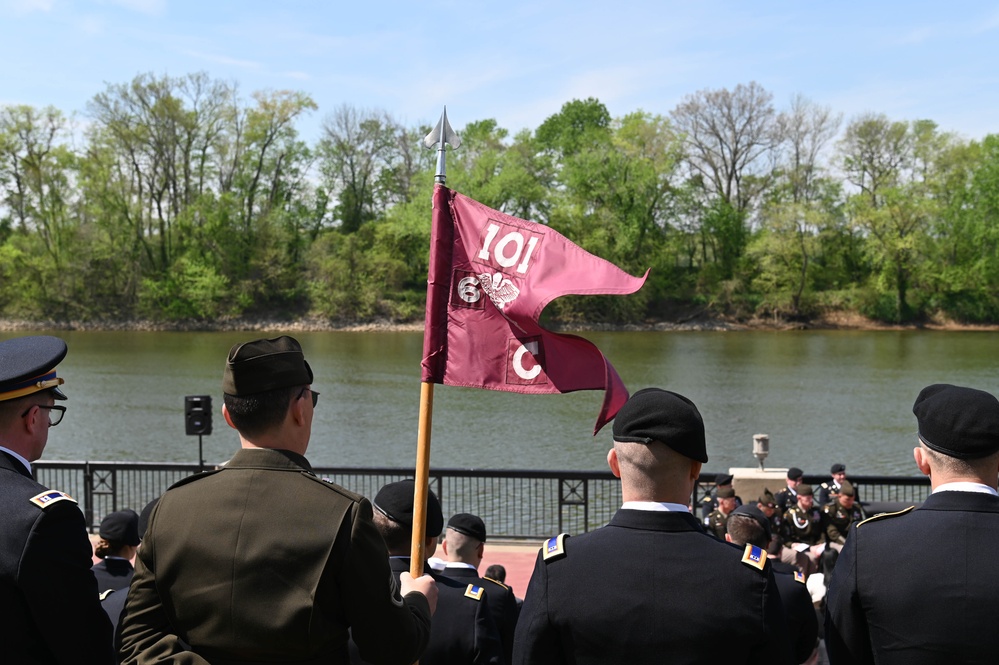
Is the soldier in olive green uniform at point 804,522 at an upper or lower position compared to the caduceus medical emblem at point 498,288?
lower

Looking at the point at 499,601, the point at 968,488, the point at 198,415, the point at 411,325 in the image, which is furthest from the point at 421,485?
the point at 411,325

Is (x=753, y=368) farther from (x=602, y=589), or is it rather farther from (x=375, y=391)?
(x=602, y=589)

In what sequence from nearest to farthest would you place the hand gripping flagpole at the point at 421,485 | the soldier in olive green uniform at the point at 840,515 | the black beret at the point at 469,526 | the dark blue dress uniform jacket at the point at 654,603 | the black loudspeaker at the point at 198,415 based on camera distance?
1. the dark blue dress uniform jacket at the point at 654,603
2. the hand gripping flagpole at the point at 421,485
3. the black beret at the point at 469,526
4. the soldier in olive green uniform at the point at 840,515
5. the black loudspeaker at the point at 198,415

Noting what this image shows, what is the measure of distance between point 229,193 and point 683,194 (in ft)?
131

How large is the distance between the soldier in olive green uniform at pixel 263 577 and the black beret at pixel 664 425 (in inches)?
32.5

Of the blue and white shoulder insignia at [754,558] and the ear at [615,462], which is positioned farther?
the ear at [615,462]

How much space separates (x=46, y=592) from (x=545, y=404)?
2960 centimetres

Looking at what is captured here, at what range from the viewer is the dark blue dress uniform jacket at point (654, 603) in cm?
267

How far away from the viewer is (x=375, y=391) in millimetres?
35625

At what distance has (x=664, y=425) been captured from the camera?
2828 millimetres

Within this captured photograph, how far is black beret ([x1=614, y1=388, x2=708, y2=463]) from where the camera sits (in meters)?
2.82

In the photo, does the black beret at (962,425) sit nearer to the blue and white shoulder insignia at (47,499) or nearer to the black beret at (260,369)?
the black beret at (260,369)

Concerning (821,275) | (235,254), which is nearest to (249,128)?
(235,254)

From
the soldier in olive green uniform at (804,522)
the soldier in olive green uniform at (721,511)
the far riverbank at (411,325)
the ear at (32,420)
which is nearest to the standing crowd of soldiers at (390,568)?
the ear at (32,420)
